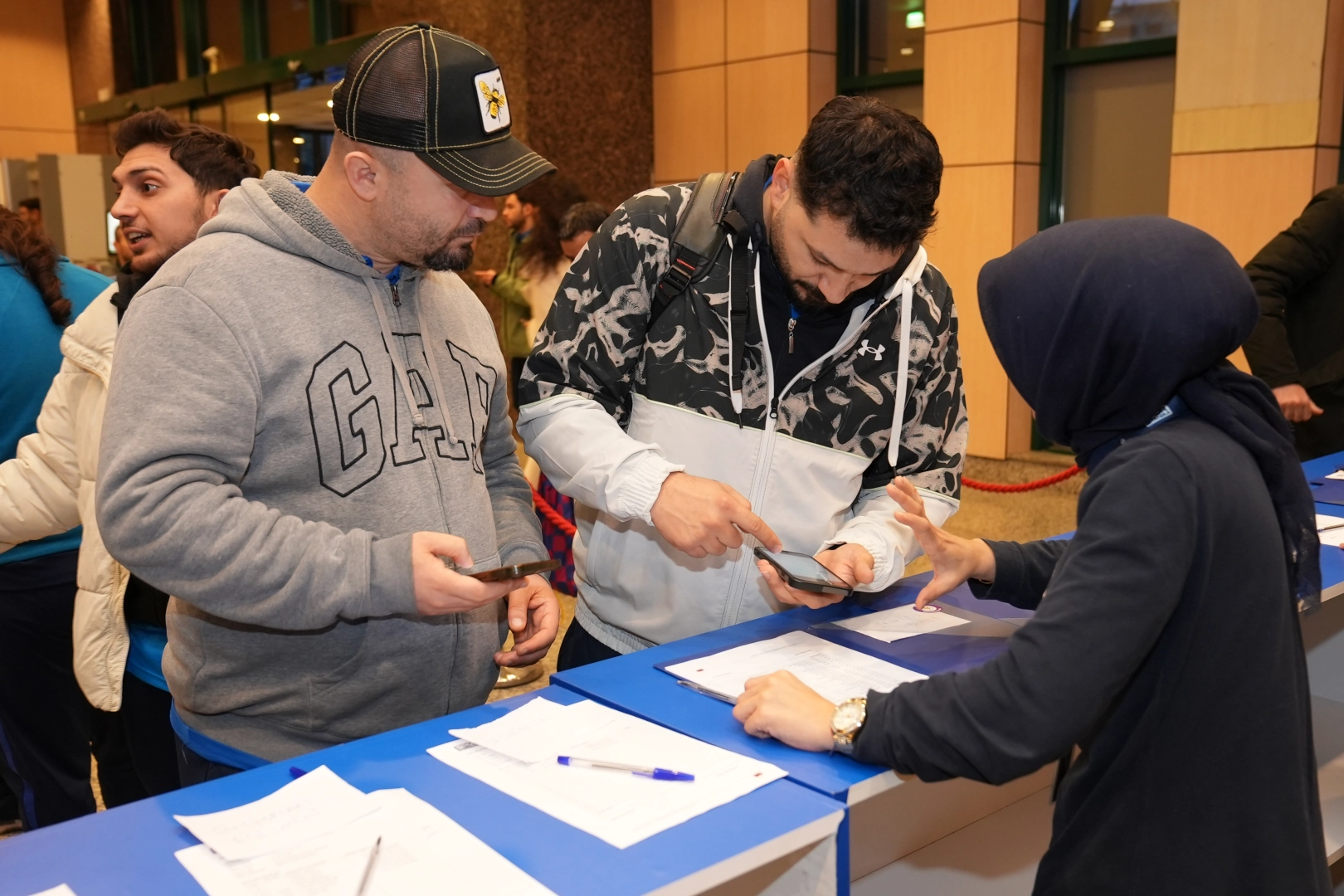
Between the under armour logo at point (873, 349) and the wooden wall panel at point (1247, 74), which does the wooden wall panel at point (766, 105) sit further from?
the under armour logo at point (873, 349)

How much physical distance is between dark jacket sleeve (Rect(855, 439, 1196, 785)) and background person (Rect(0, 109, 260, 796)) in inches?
63.6

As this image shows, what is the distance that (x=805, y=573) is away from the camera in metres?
1.70

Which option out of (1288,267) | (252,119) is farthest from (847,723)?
(252,119)

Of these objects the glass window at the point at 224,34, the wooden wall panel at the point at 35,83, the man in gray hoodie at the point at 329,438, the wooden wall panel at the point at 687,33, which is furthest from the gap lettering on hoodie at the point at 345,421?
the wooden wall panel at the point at 35,83

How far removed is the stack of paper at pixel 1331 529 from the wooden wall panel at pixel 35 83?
1238 cm

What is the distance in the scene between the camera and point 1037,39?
6.23 metres

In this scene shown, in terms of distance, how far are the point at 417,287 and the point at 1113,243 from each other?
3.35 ft

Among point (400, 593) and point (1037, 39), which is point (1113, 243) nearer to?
point (400, 593)

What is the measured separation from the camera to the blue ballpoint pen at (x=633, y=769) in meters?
1.29

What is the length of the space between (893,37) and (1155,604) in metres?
6.69

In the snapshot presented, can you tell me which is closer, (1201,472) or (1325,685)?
(1201,472)

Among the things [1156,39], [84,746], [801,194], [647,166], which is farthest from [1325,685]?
[647,166]

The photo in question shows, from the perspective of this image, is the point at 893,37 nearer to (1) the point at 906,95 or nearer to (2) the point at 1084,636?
(1) the point at 906,95

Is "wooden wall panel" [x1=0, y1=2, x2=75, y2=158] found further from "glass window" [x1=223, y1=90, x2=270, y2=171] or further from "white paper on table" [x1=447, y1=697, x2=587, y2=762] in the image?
"white paper on table" [x1=447, y1=697, x2=587, y2=762]
